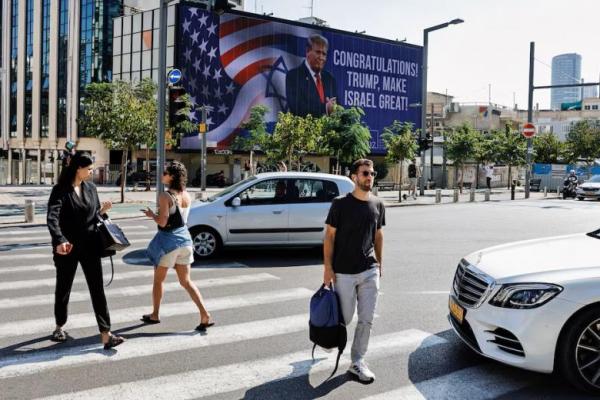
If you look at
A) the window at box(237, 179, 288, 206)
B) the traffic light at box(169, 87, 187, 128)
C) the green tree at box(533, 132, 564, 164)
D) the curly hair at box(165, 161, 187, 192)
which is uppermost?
the green tree at box(533, 132, 564, 164)

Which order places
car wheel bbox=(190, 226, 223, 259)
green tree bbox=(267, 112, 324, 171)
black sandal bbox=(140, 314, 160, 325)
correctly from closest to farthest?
black sandal bbox=(140, 314, 160, 325)
car wheel bbox=(190, 226, 223, 259)
green tree bbox=(267, 112, 324, 171)

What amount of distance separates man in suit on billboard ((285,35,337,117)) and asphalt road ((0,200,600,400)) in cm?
4530

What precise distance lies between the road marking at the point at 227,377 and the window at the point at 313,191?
537 centimetres

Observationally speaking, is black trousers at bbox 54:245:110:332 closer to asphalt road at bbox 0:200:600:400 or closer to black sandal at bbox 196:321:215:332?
asphalt road at bbox 0:200:600:400

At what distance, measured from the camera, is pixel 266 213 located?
1070 centimetres

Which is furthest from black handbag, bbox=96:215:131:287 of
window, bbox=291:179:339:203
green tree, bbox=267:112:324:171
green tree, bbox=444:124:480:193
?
green tree, bbox=444:124:480:193

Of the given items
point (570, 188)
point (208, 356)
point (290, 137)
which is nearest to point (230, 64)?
point (290, 137)

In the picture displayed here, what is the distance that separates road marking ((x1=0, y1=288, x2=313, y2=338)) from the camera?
6.12m

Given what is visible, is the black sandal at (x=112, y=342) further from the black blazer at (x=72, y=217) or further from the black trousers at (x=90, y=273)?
the black blazer at (x=72, y=217)

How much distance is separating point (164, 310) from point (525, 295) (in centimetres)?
409

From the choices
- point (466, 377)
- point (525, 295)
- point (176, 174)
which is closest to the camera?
point (525, 295)

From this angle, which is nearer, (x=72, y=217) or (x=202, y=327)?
(x=72, y=217)

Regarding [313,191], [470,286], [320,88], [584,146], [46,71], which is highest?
[46,71]

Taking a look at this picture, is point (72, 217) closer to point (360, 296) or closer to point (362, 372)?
point (360, 296)
